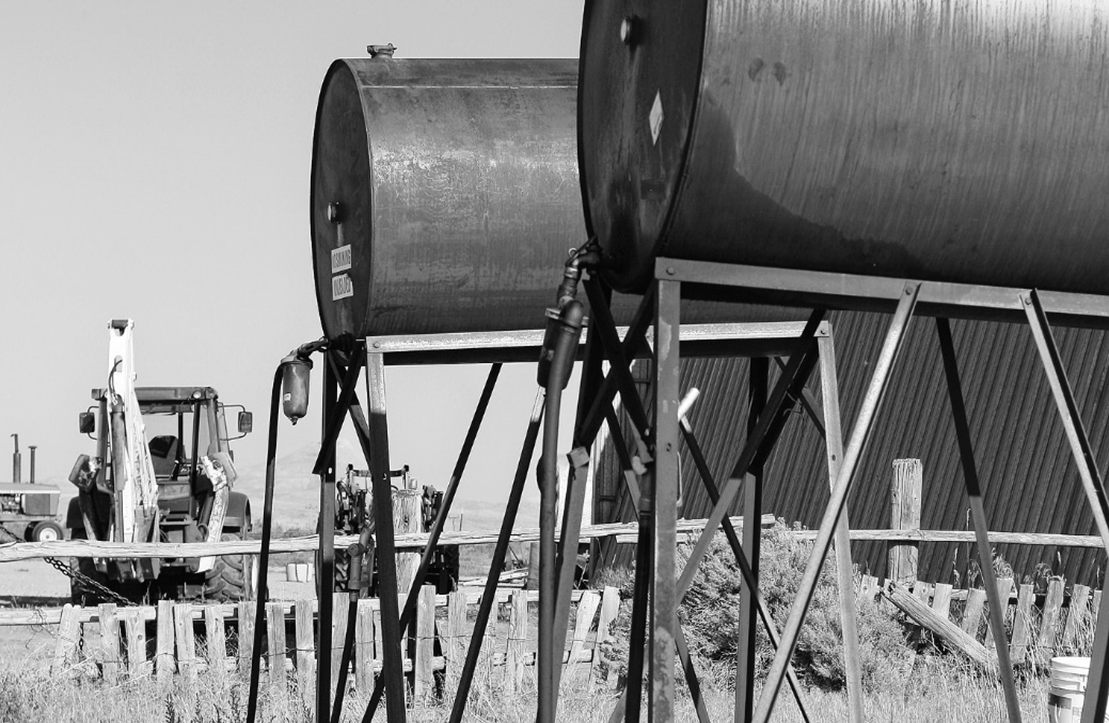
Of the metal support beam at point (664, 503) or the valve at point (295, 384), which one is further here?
the valve at point (295, 384)

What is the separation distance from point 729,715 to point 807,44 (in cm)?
681

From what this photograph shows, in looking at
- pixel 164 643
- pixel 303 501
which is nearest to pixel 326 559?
pixel 164 643

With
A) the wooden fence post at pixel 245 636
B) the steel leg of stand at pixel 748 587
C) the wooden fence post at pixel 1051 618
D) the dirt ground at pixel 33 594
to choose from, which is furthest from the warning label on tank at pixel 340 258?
the wooden fence post at pixel 1051 618

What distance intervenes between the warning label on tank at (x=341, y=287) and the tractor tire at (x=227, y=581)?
31.3 ft

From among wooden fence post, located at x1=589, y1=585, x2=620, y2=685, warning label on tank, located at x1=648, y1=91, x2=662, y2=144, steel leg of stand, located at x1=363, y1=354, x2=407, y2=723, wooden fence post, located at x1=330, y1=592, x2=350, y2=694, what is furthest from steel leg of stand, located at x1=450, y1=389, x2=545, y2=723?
wooden fence post, located at x1=589, y1=585, x2=620, y2=685

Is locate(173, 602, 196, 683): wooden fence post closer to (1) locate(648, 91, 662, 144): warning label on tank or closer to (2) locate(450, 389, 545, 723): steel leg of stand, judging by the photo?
(2) locate(450, 389, 545, 723): steel leg of stand

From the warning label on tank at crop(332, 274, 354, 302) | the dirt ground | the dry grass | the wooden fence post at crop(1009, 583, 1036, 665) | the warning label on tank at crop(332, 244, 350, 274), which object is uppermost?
the warning label on tank at crop(332, 244, 350, 274)

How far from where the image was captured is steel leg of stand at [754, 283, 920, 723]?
425 cm

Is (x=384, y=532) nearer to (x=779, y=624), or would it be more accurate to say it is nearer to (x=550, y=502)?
(x=550, y=502)

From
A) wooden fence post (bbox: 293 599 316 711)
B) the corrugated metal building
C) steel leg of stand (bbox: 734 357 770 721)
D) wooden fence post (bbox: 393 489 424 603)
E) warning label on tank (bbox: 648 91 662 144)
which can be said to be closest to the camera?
warning label on tank (bbox: 648 91 662 144)

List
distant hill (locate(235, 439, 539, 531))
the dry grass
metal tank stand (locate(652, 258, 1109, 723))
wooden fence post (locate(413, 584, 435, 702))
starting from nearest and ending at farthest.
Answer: metal tank stand (locate(652, 258, 1109, 723)) → the dry grass → wooden fence post (locate(413, 584, 435, 702)) → distant hill (locate(235, 439, 539, 531))

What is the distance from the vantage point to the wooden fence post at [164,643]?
1081 centimetres

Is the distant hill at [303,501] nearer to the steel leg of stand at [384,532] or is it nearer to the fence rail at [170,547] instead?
the fence rail at [170,547]

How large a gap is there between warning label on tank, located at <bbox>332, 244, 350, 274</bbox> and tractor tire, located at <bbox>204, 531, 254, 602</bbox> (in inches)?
379
